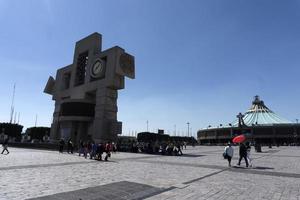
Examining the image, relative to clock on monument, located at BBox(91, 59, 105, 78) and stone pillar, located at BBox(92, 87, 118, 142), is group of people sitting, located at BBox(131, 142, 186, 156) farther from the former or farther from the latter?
clock on monument, located at BBox(91, 59, 105, 78)

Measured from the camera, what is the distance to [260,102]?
500 feet

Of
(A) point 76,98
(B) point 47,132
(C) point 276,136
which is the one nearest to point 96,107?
(A) point 76,98

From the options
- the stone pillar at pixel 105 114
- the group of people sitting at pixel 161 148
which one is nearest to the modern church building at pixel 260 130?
the stone pillar at pixel 105 114

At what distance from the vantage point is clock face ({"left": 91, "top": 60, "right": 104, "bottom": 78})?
171ft

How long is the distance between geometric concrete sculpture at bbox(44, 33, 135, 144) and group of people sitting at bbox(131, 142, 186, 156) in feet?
33.2

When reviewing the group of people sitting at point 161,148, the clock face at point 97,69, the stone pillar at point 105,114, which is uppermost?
the clock face at point 97,69

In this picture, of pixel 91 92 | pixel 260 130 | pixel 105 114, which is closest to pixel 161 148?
pixel 105 114

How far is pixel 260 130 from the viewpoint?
12075cm

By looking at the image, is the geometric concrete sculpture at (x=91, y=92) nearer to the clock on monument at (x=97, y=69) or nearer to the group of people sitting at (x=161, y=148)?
the clock on monument at (x=97, y=69)

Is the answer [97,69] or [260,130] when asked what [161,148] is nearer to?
[97,69]

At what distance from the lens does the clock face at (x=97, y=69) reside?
5203cm

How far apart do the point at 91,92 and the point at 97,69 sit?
5.17 metres

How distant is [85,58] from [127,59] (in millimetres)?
13905

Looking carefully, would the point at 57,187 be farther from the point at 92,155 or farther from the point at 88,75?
the point at 88,75
